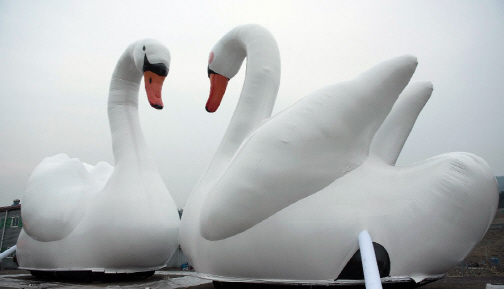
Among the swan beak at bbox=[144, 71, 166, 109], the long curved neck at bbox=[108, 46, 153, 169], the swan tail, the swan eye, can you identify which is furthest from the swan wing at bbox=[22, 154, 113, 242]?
the swan tail

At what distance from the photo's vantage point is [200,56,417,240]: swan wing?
4.11 meters

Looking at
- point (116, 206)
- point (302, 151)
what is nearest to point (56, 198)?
point (116, 206)

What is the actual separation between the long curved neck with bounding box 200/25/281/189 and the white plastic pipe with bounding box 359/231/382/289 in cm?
243

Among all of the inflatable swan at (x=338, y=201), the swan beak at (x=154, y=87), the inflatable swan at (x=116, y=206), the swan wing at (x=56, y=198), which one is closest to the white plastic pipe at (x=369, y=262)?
the inflatable swan at (x=338, y=201)

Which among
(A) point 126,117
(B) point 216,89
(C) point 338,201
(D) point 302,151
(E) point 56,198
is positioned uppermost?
(A) point 126,117

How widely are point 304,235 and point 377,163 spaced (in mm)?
1323

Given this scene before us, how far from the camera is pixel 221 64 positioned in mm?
6625

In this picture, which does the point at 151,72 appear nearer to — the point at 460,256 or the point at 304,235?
the point at 304,235

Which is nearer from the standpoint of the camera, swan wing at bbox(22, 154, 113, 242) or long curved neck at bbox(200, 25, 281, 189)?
long curved neck at bbox(200, 25, 281, 189)

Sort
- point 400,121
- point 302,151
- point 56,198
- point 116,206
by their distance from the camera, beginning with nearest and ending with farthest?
point 302,151 → point 400,121 → point 116,206 → point 56,198

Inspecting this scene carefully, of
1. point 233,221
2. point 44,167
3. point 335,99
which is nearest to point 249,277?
point 233,221

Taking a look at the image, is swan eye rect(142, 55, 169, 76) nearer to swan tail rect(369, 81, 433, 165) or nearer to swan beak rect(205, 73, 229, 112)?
swan beak rect(205, 73, 229, 112)

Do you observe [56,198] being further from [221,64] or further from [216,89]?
[221,64]

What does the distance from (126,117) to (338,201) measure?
18.6ft
